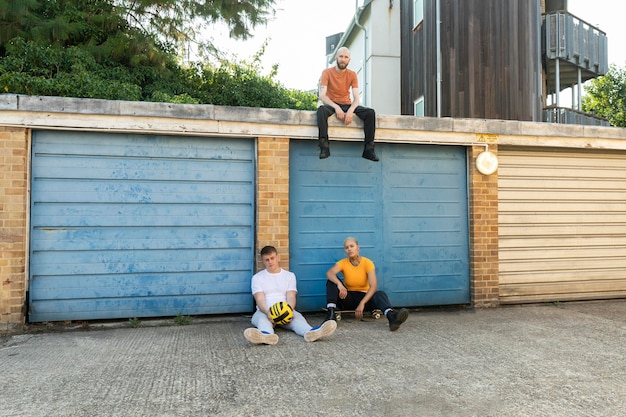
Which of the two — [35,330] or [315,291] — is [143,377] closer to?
[35,330]

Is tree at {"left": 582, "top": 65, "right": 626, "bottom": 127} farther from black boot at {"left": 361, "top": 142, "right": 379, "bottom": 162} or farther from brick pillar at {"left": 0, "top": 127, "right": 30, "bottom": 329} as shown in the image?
brick pillar at {"left": 0, "top": 127, "right": 30, "bottom": 329}

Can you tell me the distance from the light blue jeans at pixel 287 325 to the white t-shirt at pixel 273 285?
0.21 meters

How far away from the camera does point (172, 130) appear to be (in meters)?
5.94

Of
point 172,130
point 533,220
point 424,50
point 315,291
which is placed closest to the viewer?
point 172,130

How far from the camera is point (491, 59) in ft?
42.2

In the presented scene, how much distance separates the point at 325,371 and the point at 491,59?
1124 centimetres

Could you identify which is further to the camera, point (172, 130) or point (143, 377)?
point (172, 130)

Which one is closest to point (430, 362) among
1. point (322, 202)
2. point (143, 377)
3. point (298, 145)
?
point (143, 377)

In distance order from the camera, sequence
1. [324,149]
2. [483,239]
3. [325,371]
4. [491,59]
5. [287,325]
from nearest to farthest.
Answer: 1. [325,371]
2. [287,325]
3. [324,149]
4. [483,239]
5. [491,59]

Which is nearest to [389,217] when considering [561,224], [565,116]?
[561,224]

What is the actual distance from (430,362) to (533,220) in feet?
13.0

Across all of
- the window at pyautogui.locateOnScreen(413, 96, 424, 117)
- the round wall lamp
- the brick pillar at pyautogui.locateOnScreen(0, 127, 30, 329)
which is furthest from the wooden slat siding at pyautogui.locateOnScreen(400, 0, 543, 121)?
the brick pillar at pyautogui.locateOnScreen(0, 127, 30, 329)

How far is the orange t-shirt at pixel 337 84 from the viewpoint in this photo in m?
6.46

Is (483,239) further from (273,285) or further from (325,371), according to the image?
(325,371)
